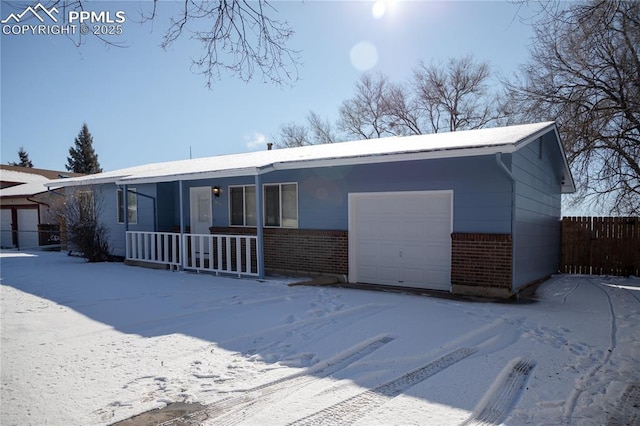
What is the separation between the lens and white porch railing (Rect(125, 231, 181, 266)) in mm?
12062

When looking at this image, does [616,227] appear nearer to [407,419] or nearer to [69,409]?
[407,419]

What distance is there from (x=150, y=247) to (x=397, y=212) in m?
7.93

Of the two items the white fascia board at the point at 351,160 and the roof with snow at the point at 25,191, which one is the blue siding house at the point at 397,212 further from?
the roof with snow at the point at 25,191

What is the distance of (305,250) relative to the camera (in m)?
10.5

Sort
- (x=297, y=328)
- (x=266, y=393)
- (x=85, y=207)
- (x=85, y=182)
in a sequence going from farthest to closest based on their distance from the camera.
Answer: (x=85, y=182), (x=85, y=207), (x=297, y=328), (x=266, y=393)

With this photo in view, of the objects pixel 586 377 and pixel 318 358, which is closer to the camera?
pixel 586 377

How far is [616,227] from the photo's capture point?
1219cm

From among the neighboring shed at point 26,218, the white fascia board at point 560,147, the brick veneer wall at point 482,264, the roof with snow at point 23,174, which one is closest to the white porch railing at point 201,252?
the brick veneer wall at point 482,264

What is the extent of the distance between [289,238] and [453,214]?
4126 mm

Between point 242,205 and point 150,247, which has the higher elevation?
point 242,205

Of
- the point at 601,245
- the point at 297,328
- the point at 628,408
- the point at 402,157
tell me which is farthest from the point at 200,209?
the point at 601,245

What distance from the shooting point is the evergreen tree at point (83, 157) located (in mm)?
51156

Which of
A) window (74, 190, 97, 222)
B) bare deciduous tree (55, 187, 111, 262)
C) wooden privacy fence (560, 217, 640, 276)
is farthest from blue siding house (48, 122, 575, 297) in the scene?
window (74, 190, 97, 222)

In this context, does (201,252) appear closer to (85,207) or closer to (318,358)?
(85,207)
